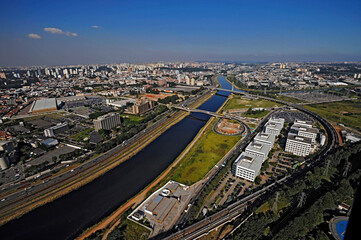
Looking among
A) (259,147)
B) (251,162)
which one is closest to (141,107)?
(259,147)

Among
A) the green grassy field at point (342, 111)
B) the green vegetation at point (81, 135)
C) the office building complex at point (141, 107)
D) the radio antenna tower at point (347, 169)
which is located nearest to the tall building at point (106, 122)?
the green vegetation at point (81, 135)

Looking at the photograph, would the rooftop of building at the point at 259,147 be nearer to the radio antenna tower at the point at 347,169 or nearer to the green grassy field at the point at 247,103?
the radio antenna tower at the point at 347,169

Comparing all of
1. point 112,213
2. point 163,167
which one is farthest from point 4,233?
point 163,167

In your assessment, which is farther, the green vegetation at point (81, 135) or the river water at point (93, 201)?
the green vegetation at point (81, 135)

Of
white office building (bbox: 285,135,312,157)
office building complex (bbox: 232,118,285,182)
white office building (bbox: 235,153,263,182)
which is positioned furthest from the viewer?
white office building (bbox: 285,135,312,157)

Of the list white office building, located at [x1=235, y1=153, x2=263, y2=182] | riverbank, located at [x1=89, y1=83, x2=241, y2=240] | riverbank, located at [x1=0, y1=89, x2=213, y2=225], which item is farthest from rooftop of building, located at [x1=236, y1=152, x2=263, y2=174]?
riverbank, located at [x1=0, y1=89, x2=213, y2=225]

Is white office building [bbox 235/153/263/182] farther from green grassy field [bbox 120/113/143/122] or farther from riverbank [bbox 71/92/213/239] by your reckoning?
green grassy field [bbox 120/113/143/122]
